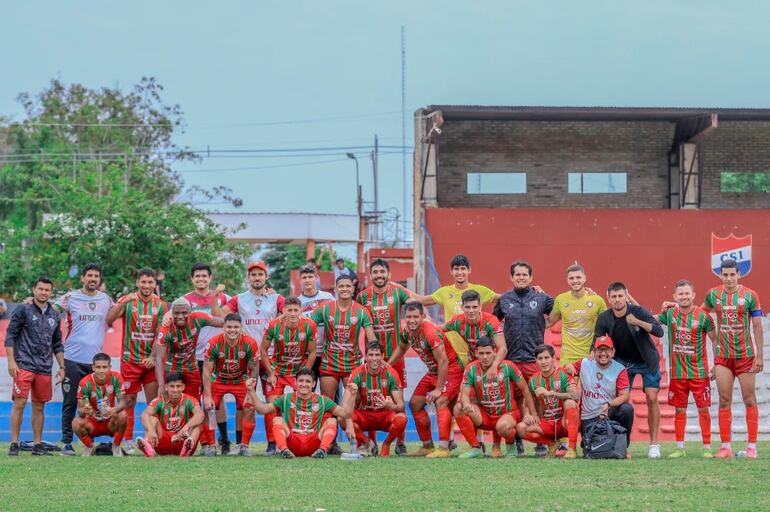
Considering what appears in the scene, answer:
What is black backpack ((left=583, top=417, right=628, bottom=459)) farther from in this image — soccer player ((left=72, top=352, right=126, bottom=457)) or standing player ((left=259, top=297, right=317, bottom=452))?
soccer player ((left=72, top=352, right=126, bottom=457))

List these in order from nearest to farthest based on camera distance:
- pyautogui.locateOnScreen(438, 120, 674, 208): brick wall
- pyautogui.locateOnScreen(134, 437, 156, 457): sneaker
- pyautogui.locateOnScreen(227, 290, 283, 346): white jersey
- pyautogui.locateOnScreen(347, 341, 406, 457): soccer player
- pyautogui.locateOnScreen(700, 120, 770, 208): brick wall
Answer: pyautogui.locateOnScreen(134, 437, 156, 457): sneaker
pyautogui.locateOnScreen(347, 341, 406, 457): soccer player
pyautogui.locateOnScreen(227, 290, 283, 346): white jersey
pyautogui.locateOnScreen(438, 120, 674, 208): brick wall
pyautogui.locateOnScreen(700, 120, 770, 208): brick wall

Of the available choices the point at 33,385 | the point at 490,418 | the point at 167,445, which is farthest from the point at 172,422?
the point at 490,418

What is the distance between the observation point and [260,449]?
567 inches

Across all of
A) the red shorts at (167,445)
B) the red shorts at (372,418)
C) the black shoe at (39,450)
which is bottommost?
the black shoe at (39,450)

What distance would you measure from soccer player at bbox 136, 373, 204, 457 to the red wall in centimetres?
1678

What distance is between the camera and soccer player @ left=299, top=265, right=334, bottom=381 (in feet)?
44.9

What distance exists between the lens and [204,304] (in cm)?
1384

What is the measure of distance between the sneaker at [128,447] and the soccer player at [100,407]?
0.07 metres

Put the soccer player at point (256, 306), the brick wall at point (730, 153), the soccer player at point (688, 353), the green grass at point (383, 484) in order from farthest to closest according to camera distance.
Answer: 1. the brick wall at point (730, 153)
2. the soccer player at point (256, 306)
3. the soccer player at point (688, 353)
4. the green grass at point (383, 484)

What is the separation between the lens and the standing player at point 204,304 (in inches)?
540

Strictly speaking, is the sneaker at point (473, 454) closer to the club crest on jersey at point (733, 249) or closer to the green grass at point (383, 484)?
the green grass at point (383, 484)

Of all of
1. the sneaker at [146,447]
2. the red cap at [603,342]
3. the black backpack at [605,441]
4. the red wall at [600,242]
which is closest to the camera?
the black backpack at [605,441]

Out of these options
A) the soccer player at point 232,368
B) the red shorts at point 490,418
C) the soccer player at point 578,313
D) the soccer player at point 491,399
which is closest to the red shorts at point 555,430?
the soccer player at point 491,399

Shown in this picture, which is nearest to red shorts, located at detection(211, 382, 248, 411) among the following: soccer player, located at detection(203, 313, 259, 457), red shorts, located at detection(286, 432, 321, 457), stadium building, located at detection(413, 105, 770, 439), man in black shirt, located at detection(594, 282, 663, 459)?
soccer player, located at detection(203, 313, 259, 457)
